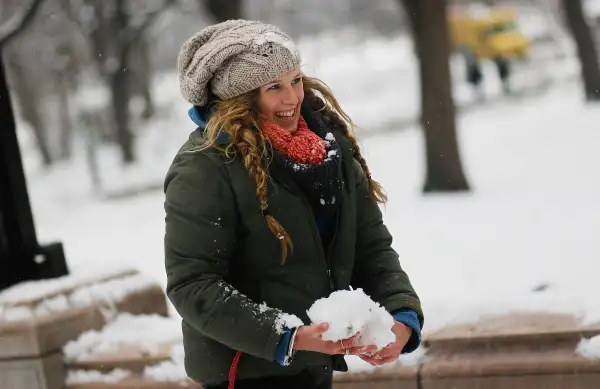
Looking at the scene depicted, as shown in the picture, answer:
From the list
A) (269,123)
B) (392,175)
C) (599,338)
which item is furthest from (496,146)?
(269,123)

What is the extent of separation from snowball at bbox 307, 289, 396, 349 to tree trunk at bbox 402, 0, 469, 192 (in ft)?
27.1

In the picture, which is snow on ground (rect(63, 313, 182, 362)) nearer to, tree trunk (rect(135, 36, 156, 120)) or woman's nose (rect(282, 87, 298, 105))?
woman's nose (rect(282, 87, 298, 105))

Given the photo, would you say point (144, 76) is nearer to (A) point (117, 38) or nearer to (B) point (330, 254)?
(A) point (117, 38)

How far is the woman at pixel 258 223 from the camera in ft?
6.93

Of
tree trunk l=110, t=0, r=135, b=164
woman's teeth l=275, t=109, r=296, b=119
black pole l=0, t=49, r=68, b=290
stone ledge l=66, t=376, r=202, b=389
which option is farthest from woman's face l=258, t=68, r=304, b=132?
tree trunk l=110, t=0, r=135, b=164

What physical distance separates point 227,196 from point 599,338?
6.71ft

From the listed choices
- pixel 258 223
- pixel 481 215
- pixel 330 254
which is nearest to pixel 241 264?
pixel 258 223

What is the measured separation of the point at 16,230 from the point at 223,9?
7214 millimetres

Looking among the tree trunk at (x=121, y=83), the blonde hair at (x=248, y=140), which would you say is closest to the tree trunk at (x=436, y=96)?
the blonde hair at (x=248, y=140)

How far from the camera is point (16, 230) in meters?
4.93

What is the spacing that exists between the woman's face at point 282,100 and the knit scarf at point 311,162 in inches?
1.2

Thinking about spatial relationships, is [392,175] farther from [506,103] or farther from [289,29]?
[289,29]

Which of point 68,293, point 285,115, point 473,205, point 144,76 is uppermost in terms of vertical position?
point 144,76

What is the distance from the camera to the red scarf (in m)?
2.23
